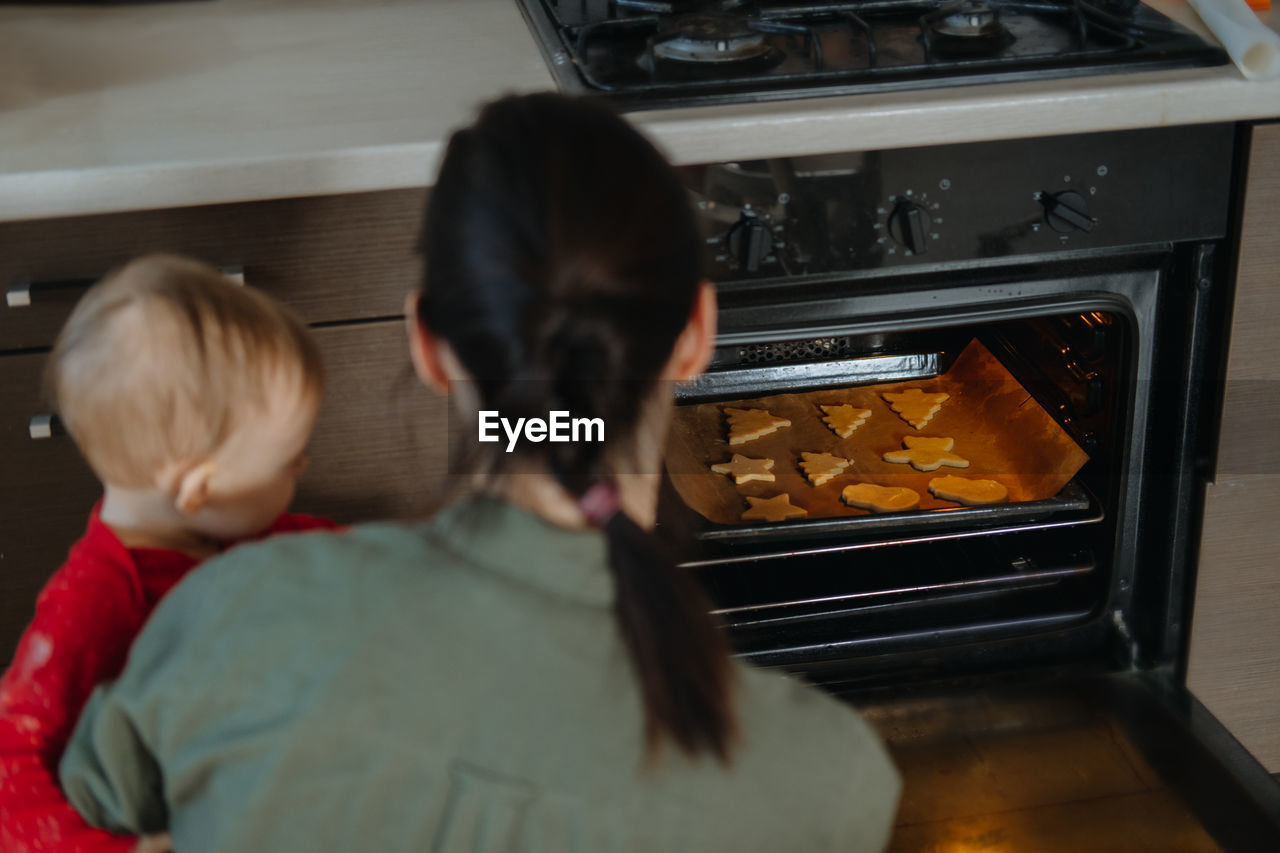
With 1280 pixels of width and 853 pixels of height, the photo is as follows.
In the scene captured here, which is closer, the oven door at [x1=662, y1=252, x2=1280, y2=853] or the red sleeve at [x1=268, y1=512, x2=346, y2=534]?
the red sleeve at [x1=268, y1=512, x2=346, y2=534]

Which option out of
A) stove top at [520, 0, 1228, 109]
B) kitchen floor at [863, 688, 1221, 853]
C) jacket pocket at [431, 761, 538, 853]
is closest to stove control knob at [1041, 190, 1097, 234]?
stove top at [520, 0, 1228, 109]

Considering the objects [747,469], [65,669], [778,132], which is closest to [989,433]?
[747,469]

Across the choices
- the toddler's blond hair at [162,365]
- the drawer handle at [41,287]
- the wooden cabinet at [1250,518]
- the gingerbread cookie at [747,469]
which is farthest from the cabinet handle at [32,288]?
the wooden cabinet at [1250,518]

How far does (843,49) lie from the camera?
3.95 feet

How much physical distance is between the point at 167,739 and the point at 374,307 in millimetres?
527

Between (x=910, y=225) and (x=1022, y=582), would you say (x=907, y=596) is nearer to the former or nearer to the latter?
(x=1022, y=582)

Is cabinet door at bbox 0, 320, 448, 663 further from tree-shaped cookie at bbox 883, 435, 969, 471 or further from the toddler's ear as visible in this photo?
tree-shaped cookie at bbox 883, 435, 969, 471

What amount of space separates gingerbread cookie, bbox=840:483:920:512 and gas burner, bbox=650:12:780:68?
470mm

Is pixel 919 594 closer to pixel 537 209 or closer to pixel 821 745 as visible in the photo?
pixel 821 745

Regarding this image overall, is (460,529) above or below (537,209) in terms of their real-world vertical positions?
below

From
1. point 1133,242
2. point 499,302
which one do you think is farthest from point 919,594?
point 499,302

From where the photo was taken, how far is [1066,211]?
1.14 meters

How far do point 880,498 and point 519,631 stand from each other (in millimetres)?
747

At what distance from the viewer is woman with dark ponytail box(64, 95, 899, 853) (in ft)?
2.08
